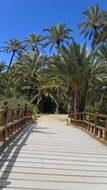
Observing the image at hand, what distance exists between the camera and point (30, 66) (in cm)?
6194

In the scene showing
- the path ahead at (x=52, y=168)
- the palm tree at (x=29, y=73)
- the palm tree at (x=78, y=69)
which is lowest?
the path ahead at (x=52, y=168)

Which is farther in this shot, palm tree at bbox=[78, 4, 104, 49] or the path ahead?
palm tree at bbox=[78, 4, 104, 49]

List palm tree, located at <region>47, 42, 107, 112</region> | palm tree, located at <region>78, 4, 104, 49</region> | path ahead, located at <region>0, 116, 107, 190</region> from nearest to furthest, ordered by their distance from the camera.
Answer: path ahead, located at <region>0, 116, 107, 190</region> < palm tree, located at <region>47, 42, 107, 112</region> < palm tree, located at <region>78, 4, 104, 49</region>

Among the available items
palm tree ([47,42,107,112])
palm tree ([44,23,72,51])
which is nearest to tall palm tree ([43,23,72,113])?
palm tree ([44,23,72,51])

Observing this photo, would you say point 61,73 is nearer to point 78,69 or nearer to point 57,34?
point 78,69

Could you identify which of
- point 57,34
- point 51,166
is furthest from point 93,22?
point 51,166

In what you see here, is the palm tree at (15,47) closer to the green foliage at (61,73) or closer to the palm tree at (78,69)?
the green foliage at (61,73)

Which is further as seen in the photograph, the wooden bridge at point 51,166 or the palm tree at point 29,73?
the palm tree at point 29,73

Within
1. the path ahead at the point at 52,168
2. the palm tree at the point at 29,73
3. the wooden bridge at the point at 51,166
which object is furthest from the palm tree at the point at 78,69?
the palm tree at the point at 29,73

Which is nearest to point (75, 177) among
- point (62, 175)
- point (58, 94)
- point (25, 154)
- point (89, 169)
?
point (62, 175)

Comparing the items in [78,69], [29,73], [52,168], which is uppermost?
[29,73]

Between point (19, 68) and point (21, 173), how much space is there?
5362 centimetres

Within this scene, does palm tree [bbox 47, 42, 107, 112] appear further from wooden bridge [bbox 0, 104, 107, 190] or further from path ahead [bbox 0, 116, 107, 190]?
path ahead [bbox 0, 116, 107, 190]

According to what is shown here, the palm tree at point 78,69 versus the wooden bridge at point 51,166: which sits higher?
the palm tree at point 78,69
